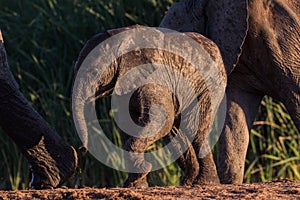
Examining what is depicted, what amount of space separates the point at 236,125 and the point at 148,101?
1.49m

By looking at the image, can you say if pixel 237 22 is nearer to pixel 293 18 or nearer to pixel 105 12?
pixel 293 18

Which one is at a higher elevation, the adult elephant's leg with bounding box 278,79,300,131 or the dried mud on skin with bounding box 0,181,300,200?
the adult elephant's leg with bounding box 278,79,300,131

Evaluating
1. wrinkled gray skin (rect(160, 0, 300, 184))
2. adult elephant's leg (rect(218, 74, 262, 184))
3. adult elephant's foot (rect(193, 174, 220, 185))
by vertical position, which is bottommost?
adult elephant's foot (rect(193, 174, 220, 185))

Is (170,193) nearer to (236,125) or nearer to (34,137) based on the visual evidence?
(34,137)

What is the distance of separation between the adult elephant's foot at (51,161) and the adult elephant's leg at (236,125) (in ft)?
4.48

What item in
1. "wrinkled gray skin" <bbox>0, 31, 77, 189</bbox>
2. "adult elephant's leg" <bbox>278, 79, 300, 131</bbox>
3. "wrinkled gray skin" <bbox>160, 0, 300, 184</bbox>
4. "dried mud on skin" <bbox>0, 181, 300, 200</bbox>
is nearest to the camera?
"dried mud on skin" <bbox>0, 181, 300, 200</bbox>

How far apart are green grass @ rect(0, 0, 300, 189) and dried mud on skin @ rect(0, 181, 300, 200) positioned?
2992mm

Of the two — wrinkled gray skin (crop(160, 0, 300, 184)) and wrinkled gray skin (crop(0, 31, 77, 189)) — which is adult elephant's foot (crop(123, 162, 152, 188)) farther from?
wrinkled gray skin (crop(160, 0, 300, 184))

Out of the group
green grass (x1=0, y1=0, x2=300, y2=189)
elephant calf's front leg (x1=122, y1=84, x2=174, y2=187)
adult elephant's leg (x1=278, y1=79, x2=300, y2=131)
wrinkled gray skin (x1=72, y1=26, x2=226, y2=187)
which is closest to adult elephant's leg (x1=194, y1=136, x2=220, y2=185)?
wrinkled gray skin (x1=72, y1=26, x2=226, y2=187)

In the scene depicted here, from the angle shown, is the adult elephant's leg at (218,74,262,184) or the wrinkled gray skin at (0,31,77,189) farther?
the adult elephant's leg at (218,74,262,184)

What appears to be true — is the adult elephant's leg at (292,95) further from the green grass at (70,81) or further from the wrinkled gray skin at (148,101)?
the green grass at (70,81)

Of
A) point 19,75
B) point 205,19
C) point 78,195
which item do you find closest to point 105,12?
point 19,75

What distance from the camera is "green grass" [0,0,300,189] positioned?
322 inches

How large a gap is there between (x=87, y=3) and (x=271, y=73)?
2.57 metres
